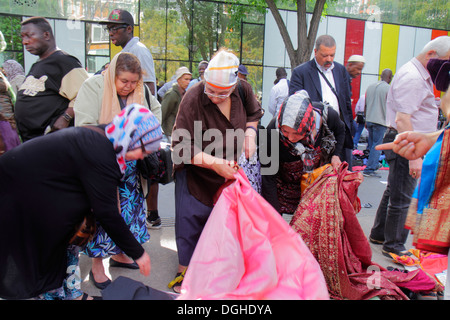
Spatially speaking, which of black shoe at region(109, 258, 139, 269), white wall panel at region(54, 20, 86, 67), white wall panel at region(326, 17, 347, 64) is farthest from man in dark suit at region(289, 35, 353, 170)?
white wall panel at region(326, 17, 347, 64)

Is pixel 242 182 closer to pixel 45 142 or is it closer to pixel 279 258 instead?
pixel 279 258

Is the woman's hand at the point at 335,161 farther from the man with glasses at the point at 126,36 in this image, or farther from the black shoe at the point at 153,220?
the black shoe at the point at 153,220

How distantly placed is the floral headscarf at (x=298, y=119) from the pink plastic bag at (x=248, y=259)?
1.99 feet

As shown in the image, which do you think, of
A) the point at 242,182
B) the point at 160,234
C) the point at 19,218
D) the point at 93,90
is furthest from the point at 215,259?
the point at 160,234

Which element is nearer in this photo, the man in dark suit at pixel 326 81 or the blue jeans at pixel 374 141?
the man in dark suit at pixel 326 81

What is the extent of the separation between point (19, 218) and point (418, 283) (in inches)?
105

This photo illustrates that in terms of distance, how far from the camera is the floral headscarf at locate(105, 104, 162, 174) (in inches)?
78.4

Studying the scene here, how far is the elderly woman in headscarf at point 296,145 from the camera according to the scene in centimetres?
279

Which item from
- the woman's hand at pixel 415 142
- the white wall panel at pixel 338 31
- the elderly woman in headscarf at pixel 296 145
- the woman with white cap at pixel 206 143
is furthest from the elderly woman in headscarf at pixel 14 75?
the white wall panel at pixel 338 31

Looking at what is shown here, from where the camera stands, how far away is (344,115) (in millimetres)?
3758

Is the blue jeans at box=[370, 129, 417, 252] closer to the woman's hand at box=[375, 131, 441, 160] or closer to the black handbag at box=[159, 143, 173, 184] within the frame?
the woman's hand at box=[375, 131, 441, 160]

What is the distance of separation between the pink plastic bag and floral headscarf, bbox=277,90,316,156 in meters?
→ 0.61

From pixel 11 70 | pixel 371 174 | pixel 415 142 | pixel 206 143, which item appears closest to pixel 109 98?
pixel 206 143

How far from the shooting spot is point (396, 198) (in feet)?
11.6
